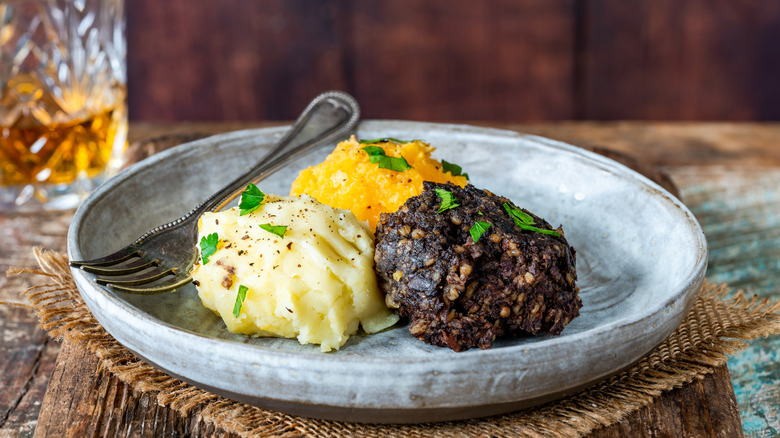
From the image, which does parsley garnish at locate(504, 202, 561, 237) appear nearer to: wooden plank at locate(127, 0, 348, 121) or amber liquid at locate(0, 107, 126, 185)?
amber liquid at locate(0, 107, 126, 185)

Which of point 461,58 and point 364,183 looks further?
point 461,58

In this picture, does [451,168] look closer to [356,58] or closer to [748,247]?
[748,247]

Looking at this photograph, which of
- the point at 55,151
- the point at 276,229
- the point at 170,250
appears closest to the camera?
the point at 276,229

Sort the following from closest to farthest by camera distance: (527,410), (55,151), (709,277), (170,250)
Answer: (527,410) → (170,250) → (709,277) → (55,151)

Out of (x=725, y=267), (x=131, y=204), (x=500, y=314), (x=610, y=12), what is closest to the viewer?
(x=500, y=314)

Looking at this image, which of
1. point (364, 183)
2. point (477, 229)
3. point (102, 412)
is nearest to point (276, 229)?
point (364, 183)

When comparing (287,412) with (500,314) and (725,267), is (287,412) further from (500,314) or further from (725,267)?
(725,267)

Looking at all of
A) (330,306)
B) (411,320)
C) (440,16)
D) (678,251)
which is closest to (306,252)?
(330,306)

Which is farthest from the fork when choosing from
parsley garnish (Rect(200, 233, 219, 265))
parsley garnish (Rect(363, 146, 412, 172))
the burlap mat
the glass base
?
the glass base
